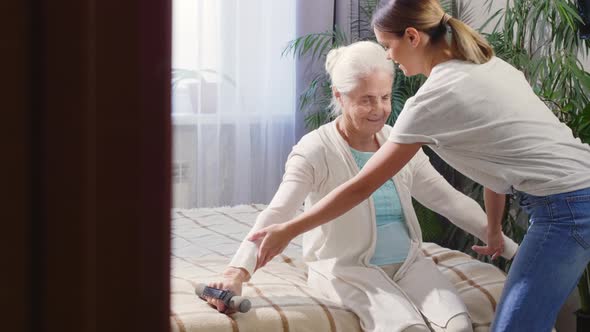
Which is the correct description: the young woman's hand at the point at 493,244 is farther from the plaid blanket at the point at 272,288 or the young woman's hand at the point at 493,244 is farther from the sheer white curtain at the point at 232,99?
the sheer white curtain at the point at 232,99

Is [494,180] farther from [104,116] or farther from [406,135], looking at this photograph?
[104,116]

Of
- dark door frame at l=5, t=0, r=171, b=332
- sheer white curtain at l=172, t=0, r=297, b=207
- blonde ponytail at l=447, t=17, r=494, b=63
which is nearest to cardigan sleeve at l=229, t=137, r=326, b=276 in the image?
blonde ponytail at l=447, t=17, r=494, b=63

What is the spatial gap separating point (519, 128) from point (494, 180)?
0.13 metres

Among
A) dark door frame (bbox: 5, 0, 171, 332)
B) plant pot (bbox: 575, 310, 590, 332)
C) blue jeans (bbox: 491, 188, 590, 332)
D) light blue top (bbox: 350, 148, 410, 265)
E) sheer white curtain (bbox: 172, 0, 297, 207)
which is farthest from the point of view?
sheer white curtain (bbox: 172, 0, 297, 207)

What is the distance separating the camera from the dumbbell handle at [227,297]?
1.79 metres

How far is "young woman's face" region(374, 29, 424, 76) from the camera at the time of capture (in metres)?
1.91

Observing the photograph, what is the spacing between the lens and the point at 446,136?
1.79m

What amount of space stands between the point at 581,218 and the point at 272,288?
788 millimetres

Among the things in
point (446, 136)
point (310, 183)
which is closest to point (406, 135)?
point (446, 136)

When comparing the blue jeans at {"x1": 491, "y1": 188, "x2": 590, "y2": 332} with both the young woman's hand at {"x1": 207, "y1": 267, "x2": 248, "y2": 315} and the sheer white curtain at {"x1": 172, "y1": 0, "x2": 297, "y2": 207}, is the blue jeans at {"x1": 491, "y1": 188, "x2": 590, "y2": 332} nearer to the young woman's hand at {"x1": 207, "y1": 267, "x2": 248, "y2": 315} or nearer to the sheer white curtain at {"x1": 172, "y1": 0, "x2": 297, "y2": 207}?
the young woman's hand at {"x1": 207, "y1": 267, "x2": 248, "y2": 315}

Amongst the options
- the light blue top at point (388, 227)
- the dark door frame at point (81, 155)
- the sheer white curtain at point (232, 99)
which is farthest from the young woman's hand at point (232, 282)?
the sheer white curtain at point (232, 99)

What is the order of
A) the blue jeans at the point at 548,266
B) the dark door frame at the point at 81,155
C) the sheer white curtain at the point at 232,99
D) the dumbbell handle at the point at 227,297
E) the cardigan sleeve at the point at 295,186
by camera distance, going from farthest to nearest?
the sheer white curtain at the point at 232,99 → the cardigan sleeve at the point at 295,186 → the dumbbell handle at the point at 227,297 → the blue jeans at the point at 548,266 → the dark door frame at the point at 81,155

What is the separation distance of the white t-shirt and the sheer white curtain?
3.07 m

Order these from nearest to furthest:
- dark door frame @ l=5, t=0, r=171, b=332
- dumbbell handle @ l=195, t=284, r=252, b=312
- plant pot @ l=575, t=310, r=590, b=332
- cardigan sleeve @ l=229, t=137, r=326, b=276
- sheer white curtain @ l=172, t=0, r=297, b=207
→ dark door frame @ l=5, t=0, r=171, b=332, dumbbell handle @ l=195, t=284, r=252, b=312, cardigan sleeve @ l=229, t=137, r=326, b=276, plant pot @ l=575, t=310, r=590, b=332, sheer white curtain @ l=172, t=0, r=297, b=207
